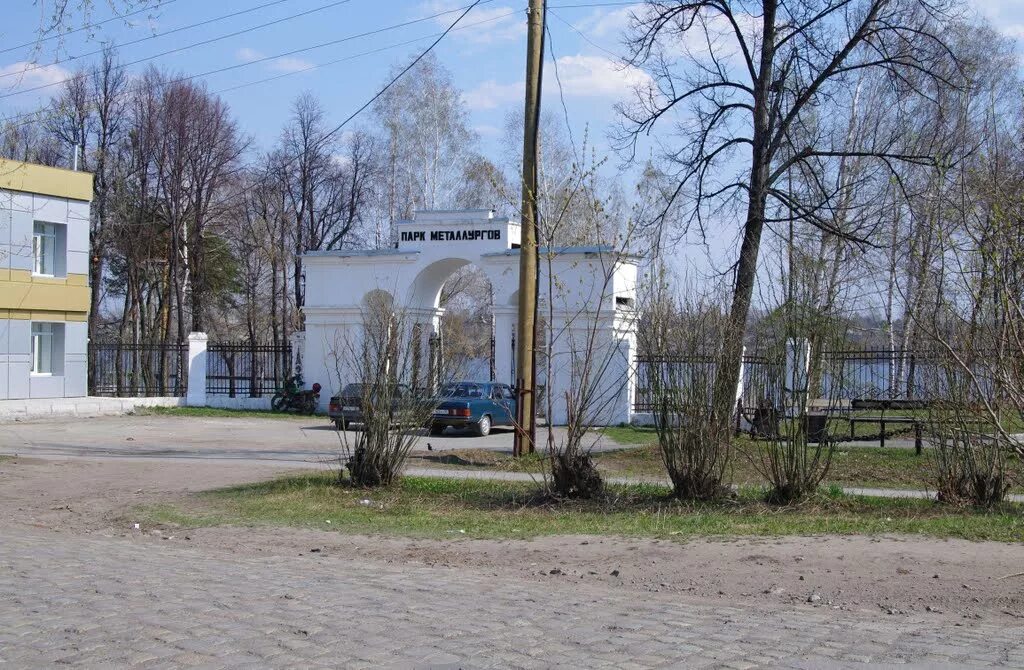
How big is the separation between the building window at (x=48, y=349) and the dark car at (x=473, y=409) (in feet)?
43.8

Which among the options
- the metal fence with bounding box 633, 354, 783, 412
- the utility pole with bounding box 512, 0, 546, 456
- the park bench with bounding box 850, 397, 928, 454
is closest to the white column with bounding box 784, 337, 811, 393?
the metal fence with bounding box 633, 354, 783, 412

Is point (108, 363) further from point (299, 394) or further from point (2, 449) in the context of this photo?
point (2, 449)

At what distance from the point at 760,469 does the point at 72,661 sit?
8.58 metres

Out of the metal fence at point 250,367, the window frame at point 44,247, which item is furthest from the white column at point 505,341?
the window frame at point 44,247

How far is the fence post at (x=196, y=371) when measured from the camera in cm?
3319

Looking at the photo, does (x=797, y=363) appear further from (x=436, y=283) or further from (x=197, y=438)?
(x=436, y=283)

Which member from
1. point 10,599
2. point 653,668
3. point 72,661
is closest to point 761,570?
point 653,668

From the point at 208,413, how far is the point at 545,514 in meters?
21.3

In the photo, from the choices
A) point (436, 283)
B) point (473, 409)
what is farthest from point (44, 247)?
point (473, 409)

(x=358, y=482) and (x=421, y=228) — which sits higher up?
(x=421, y=228)

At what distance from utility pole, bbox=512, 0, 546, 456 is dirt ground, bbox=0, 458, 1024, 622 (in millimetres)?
7030

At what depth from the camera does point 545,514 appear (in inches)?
477

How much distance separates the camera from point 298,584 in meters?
8.23

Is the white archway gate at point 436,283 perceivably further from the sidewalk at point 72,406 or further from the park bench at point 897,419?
the park bench at point 897,419
